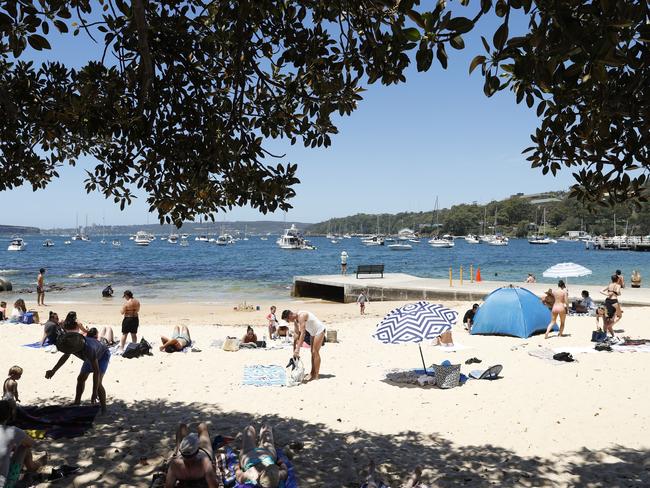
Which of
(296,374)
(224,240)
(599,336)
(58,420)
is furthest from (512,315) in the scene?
(224,240)

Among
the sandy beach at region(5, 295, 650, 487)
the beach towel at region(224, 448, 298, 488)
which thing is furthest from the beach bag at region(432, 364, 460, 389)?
the beach towel at region(224, 448, 298, 488)

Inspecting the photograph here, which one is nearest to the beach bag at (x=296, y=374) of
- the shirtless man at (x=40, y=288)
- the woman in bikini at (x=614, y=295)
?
the woman in bikini at (x=614, y=295)

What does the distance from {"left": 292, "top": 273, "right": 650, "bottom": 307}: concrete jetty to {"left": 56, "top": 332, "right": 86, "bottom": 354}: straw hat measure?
2043 cm

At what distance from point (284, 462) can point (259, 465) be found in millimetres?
558

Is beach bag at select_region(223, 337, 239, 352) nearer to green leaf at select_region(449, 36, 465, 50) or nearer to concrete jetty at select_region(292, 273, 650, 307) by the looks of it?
green leaf at select_region(449, 36, 465, 50)

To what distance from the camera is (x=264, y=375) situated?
1093 centimetres

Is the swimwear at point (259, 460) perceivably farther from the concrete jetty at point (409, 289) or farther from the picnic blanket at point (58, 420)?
the concrete jetty at point (409, 289)

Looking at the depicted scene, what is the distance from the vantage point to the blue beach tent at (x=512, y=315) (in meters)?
15.2

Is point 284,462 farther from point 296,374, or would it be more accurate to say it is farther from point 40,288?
point 40,288

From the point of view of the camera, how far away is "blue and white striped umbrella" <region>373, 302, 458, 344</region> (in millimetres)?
9750

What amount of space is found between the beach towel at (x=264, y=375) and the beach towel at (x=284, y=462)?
384 centimetres

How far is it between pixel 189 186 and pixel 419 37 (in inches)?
146

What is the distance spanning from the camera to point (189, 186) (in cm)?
645

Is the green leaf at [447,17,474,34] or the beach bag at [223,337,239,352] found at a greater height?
the green leaf at [447,17,474,34]
